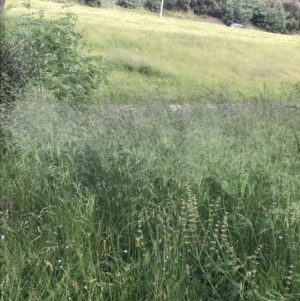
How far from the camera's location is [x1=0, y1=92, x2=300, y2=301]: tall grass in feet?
9.61

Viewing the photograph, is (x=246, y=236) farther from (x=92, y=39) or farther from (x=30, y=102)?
(x=92, y=39)

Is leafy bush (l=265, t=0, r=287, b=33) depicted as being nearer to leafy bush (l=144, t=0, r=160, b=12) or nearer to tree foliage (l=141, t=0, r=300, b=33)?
tree foliage (l=141, t=0, r=300, b=33)

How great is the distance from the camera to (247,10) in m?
66.7

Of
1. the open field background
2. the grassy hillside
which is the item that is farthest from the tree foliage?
the open field background

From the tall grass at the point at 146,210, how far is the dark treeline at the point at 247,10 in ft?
204

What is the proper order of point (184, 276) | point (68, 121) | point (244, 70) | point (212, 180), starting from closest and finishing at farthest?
point (184, 276) < point (212, 180) < point (68, 121) < point (244, 70)

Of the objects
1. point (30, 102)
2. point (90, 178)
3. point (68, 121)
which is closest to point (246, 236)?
point (90, 178)

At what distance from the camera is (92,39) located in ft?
69.5

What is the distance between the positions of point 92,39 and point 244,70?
721 centimetres

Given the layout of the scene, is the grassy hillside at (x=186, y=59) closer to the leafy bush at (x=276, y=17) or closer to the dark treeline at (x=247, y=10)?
the leafy bush at (x=276, y=17)

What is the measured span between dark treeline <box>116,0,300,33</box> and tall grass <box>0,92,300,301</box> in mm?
62185

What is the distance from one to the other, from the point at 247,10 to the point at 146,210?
67.6 metres

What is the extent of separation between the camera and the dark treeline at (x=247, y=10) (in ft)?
217

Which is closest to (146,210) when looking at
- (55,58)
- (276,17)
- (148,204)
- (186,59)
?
(148,204)
